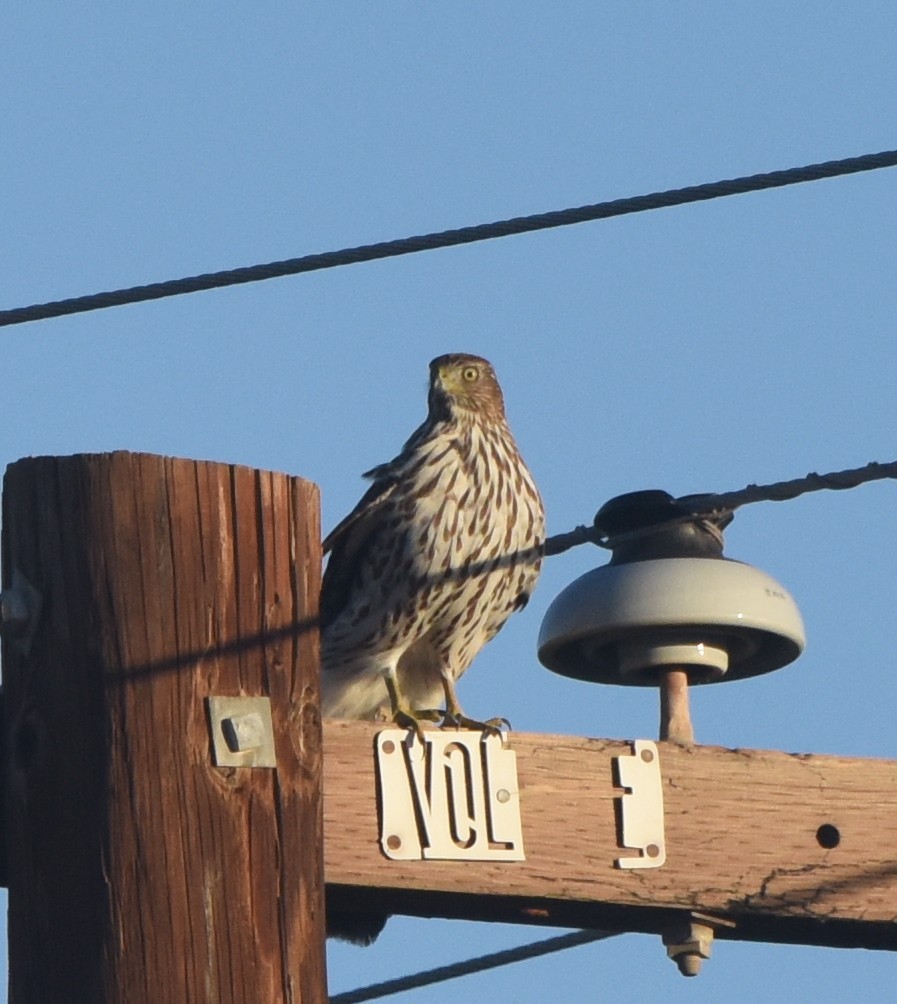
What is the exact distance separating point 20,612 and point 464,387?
11.1ft

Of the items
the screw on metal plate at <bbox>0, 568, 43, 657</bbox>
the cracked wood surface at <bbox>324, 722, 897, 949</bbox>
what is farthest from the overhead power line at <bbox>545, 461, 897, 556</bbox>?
the screw on metal plate at <bbox>0, 568, 43, 657</bbox>

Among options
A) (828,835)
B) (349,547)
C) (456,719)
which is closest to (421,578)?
(349,547)

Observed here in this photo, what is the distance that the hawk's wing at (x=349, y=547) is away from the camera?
5.45 metres

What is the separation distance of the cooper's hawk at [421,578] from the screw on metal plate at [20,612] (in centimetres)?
212

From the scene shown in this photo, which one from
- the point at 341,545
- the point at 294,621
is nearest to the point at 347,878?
the point at 294,621

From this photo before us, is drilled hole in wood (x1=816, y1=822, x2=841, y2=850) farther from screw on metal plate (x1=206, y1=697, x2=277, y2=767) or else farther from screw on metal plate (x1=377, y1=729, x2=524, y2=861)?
screw on metal plate (x1=206, y1=697, x2=277, y2=767)

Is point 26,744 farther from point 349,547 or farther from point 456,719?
point 349,547

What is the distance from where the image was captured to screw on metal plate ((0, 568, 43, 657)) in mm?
3076

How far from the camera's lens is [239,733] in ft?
10.1

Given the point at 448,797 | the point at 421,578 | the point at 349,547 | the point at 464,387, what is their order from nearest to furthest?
the point at 448,797
the point at 421,578
the point at 349,547
the point at 464,387

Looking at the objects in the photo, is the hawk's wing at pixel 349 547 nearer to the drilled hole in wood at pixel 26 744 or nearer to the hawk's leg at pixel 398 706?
the hawk's leg at pixel 398 706

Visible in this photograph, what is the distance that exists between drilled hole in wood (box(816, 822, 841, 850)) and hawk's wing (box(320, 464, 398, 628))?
77.6 inches

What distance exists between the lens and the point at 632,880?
11.5ft

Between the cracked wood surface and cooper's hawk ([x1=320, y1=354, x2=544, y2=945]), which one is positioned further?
cooper's hawk ([x1=320, y1=354, x2=544, y2=945])
